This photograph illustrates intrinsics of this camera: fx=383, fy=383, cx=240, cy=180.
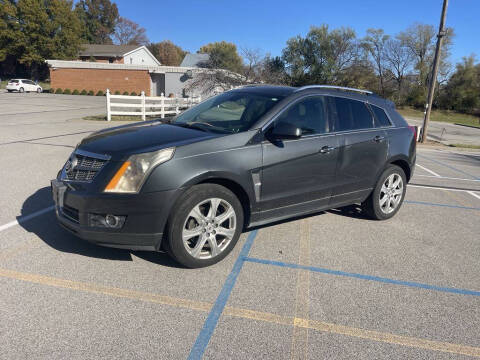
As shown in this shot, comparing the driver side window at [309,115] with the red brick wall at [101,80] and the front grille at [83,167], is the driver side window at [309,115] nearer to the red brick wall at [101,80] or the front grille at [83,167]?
the front grille at [83,167]

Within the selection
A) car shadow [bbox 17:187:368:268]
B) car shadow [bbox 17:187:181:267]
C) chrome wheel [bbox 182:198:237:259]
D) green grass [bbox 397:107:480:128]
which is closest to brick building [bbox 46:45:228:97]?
green grass [bbox 397:107:480:128]

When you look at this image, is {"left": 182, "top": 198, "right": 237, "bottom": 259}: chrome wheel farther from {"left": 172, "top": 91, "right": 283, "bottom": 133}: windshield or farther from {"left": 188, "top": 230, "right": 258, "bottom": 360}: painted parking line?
{"left": 172, "top": 91, "right": 283, "bottom": 133}: windshield

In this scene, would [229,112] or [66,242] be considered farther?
[229,112]

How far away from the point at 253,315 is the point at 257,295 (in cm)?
30

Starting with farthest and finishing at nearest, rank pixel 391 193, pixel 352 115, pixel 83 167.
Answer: pixel 391 193 → pixel 352 115 → pixel 83 167

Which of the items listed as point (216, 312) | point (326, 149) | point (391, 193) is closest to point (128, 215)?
point (216, 312)

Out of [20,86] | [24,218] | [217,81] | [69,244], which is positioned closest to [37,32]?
[20,86]

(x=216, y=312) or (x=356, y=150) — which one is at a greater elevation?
(x=356, y=150)

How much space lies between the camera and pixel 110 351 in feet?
8.52

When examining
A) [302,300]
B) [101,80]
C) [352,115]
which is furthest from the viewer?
[101,80]

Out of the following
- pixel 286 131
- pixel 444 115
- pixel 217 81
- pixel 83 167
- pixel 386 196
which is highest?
pixel 217 81

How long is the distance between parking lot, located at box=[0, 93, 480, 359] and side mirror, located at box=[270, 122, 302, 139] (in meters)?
1.29

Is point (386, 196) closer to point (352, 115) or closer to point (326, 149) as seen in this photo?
point (352, 115)

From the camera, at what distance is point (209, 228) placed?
3.76 meters
